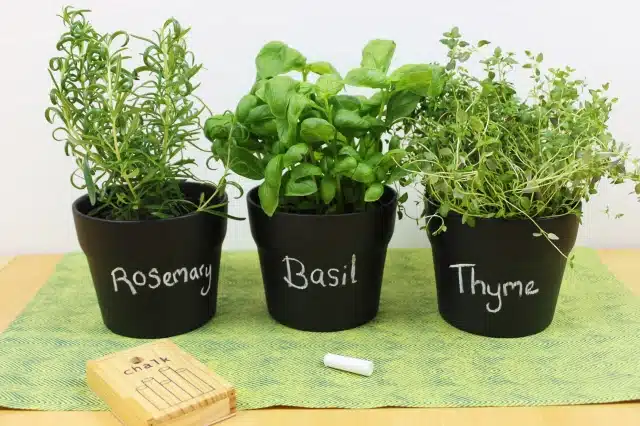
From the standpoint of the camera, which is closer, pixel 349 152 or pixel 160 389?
pixel 160 389

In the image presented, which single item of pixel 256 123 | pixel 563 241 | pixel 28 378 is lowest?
pixel 28 378

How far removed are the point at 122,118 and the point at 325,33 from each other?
1.35ft

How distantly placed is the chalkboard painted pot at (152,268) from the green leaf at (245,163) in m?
0.05

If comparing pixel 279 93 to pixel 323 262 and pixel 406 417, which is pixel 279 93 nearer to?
pixel 323 262

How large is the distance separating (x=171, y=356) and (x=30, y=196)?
1.81 ft

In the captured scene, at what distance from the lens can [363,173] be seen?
0.78 metres

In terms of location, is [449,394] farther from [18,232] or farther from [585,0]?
[18,232]

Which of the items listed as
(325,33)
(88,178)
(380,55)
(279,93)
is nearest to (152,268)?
(88,178)

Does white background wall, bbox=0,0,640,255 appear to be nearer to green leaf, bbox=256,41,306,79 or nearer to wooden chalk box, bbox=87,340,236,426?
green leaf, bbox=256,41,306,79

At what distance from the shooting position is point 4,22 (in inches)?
43.0

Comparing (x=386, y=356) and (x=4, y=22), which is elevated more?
(x=4, y=22)

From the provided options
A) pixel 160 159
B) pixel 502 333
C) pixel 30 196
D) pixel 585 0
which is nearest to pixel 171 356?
pixel 160 159

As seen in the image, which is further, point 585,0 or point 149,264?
point 585,0

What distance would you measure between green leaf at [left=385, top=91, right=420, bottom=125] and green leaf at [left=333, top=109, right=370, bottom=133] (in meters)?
0.06
